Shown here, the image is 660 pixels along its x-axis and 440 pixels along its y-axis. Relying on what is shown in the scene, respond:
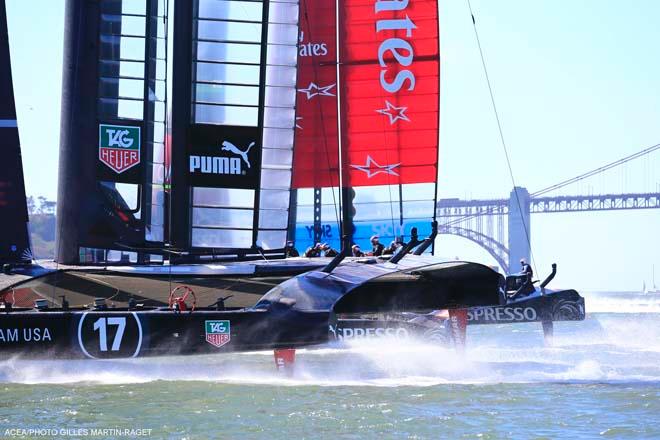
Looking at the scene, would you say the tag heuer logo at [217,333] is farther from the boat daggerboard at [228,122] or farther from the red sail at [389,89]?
the red sail at [389,89]

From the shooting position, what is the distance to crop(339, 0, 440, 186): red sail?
11.4m

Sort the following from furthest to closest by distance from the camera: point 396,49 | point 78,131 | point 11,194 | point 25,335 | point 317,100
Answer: point 317,100
point 396,49
point 78,131
point 11,194
point 25,335

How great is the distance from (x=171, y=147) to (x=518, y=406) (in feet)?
10.1

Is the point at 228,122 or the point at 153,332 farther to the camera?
the point at 228,122

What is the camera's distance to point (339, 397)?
6.28 meters

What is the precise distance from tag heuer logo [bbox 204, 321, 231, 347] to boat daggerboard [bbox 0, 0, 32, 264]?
177 cm

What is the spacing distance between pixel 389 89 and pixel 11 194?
4.74 metres

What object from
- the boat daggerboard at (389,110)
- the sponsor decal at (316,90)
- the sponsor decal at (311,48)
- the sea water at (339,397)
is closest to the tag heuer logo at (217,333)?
the sea water at (339,397)

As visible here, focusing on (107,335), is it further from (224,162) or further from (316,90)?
(316,90)

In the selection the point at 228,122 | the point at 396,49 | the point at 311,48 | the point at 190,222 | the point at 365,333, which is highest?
the point at 311,48

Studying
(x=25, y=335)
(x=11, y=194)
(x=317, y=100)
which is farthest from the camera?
(x=317, y=100)

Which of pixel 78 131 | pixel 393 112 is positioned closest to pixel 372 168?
pixel 393 112

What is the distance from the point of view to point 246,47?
26.5ft

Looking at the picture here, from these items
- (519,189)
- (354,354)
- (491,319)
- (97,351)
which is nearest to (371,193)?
(491,319)
